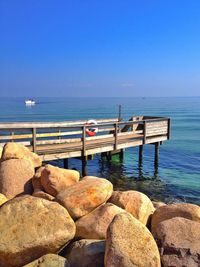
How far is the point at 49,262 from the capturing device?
4.50m

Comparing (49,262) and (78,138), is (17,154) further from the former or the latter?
(78,138)

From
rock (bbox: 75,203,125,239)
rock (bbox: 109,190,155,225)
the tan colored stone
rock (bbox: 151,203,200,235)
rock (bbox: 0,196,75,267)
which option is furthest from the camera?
the tan colored stone

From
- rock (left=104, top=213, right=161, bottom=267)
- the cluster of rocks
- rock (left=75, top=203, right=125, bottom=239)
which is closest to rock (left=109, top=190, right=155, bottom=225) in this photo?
the cluster of rocks

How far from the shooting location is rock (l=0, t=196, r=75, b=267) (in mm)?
4699

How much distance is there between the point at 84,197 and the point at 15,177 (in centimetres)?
206

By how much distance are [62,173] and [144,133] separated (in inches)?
360

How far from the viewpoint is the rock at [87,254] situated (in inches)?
181

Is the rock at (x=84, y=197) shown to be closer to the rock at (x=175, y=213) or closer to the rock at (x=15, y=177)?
the rock at (x=175, y=213)

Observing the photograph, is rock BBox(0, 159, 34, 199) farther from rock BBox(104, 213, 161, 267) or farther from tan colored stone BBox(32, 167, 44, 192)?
rock BBox(104, 213, 161, 267)

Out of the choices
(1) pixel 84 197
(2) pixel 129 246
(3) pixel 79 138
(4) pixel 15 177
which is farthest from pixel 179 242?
(3) pixel 79 138

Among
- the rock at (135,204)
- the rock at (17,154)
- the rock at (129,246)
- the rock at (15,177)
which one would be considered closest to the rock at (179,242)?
the rock at (129,246)

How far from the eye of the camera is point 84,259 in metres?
4.66

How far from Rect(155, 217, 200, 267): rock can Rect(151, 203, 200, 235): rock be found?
0.79 meters

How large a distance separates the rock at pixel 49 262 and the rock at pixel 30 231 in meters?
0.23
